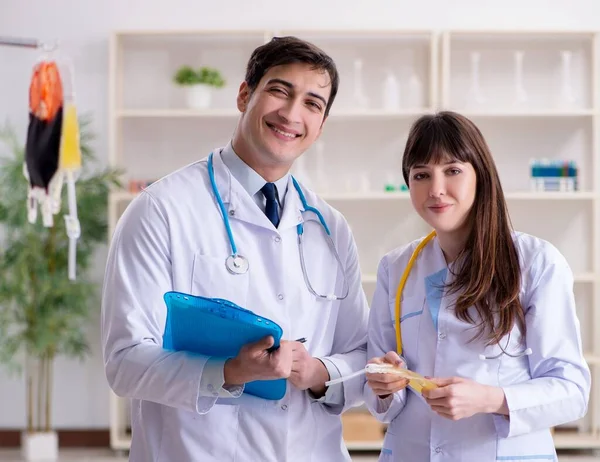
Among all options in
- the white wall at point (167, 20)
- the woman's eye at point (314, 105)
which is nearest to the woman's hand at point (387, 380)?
the woman's eye at point (314, 105)

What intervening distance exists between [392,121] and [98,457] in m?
2.57

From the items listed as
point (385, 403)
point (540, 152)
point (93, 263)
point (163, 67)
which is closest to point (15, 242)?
point (93, 263)

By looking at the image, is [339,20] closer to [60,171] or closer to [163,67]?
[163,67]

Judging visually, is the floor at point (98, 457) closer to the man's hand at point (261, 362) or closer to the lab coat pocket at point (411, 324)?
the lab coat pocket at point (411, 324)

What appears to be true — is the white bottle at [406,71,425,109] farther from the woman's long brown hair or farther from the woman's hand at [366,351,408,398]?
the woman's hand at [366,351,408,398]

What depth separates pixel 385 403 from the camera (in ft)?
6.15

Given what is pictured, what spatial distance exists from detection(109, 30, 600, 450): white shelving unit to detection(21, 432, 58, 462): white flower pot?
477 millimetres

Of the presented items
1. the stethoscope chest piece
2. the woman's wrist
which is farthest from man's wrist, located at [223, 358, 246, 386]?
the woman's wrist

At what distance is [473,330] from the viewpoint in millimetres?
1806

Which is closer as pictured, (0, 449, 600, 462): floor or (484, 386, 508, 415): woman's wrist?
(484, 386, 508, 415): woman's wrist

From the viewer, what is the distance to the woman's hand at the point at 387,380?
5.63 feet

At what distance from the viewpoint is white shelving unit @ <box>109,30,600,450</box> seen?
5.25 metres

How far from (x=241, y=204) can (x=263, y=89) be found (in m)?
0.26

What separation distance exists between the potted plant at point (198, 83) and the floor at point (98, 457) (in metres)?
2.03
